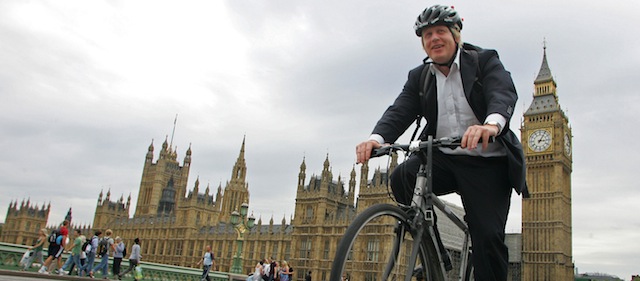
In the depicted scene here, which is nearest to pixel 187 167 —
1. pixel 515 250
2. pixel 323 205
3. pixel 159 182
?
pixel 159 182

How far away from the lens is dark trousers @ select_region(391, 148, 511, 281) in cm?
254

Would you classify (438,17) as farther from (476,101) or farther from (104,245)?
(104,245)

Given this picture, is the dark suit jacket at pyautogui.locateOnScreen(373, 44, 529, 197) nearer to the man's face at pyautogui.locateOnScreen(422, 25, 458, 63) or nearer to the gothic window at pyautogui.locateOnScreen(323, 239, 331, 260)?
the man's face at pyautogui.locateOnScreen(422, 25, 458, 63)

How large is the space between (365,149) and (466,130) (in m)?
0.51

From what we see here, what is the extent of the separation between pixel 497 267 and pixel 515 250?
50.6 m

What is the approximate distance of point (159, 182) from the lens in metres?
79.2

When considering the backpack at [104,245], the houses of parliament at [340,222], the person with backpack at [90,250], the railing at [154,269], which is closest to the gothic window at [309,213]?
the houses of parliament at [340,222]

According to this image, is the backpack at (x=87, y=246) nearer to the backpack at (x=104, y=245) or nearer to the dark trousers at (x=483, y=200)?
the backpack at (x=104, y=245)

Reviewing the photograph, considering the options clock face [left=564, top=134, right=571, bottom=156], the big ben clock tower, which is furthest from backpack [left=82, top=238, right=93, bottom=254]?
clock face [left=564, top=134, right=571, bottom=156]

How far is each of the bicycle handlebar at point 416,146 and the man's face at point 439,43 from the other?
48 cm

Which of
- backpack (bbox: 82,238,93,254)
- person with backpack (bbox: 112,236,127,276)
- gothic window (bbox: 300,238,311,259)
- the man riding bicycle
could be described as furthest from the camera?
gothic window (bbox: 300,238,311,259)

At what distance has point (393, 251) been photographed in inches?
92.2

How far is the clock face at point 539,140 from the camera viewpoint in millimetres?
49812

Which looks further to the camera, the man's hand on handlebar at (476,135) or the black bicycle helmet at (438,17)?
the black bicycle helmet at (438,17)
